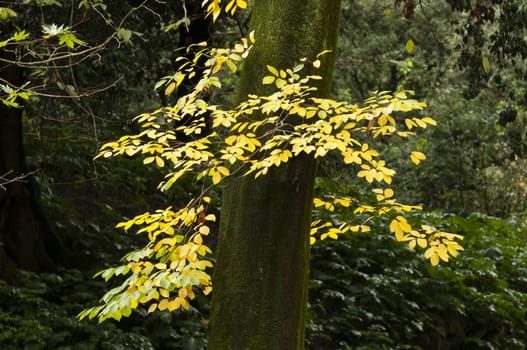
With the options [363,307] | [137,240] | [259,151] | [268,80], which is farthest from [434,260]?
[137,240]

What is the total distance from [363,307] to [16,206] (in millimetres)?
4436

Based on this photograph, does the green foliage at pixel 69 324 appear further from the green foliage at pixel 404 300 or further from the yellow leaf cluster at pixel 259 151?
the yellow leaf cluster at pixel 259 151

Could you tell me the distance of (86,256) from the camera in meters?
8.26

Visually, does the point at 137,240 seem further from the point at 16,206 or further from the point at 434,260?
the point at 434,260

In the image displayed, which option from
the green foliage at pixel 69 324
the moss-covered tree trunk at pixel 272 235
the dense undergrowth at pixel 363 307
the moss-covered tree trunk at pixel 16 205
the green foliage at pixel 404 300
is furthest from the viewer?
the green foliage at pixel 404 300

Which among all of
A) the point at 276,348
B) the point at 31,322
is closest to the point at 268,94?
the point at 276,348

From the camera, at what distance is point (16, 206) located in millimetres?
7629

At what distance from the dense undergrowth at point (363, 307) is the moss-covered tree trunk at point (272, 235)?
245cm

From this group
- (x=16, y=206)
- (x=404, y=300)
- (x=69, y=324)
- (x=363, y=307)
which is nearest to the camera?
(x=69, y=324)

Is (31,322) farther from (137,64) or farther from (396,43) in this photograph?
(396,43)

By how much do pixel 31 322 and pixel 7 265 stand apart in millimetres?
1023

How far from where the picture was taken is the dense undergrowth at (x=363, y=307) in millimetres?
6621

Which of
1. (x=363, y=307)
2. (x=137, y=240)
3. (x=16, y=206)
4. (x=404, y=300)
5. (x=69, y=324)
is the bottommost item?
(x=69, y=324)

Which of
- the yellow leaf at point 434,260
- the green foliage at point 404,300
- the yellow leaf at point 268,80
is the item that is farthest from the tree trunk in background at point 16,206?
the yellow leaf at point 434,260
